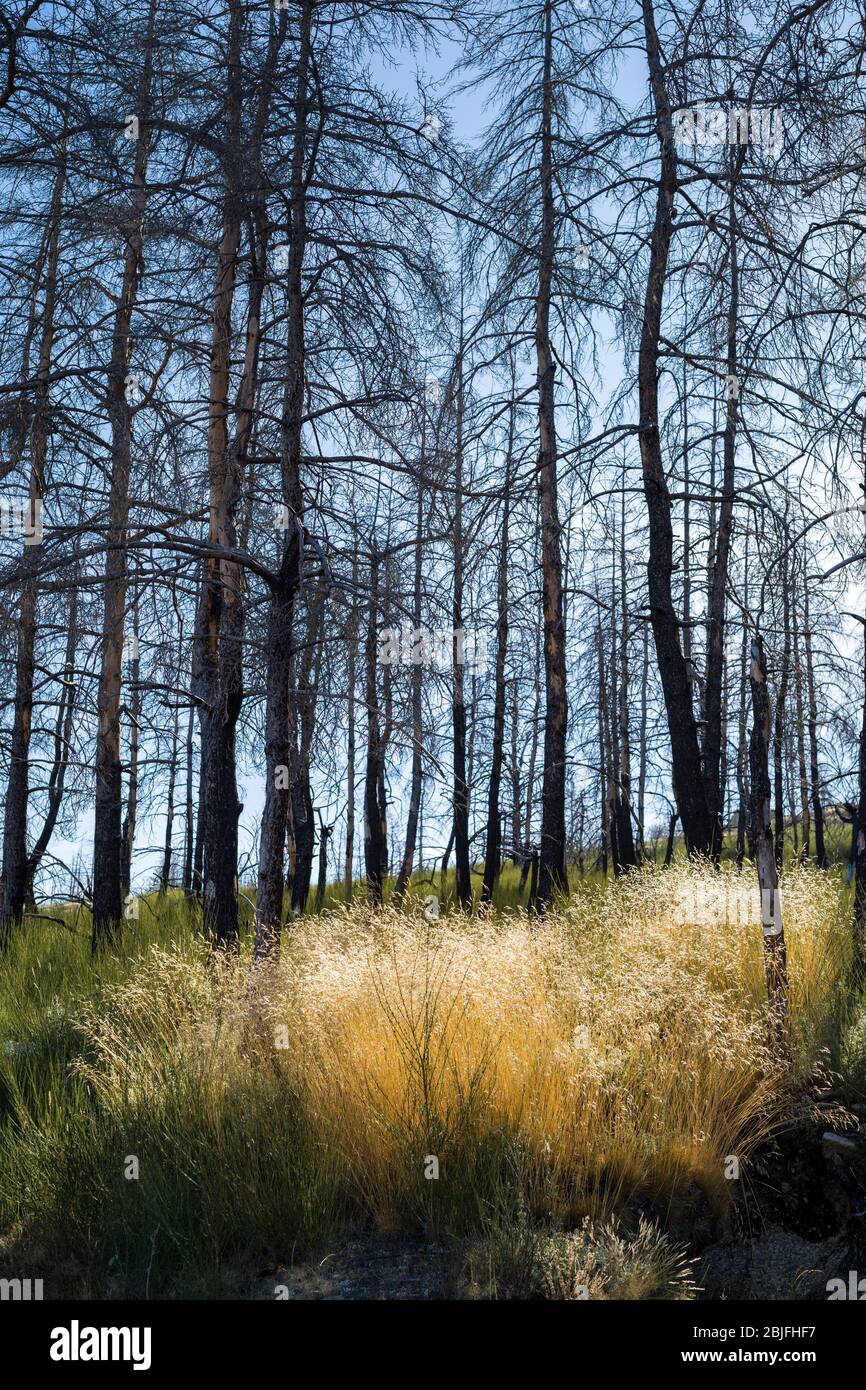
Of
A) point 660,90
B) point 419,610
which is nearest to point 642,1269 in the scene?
point 419,610

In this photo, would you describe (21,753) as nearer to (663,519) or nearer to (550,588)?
(550,588)

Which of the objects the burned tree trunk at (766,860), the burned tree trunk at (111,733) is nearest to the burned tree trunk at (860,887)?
the burned tree trunk at (766,860)

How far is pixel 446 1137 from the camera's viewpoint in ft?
16.2

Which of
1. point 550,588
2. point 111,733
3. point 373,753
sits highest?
point 550,588

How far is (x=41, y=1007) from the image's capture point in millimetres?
8461

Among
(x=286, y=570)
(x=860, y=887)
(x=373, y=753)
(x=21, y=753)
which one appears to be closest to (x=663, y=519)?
(x=860, y=887)

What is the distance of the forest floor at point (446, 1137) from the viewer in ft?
14.9

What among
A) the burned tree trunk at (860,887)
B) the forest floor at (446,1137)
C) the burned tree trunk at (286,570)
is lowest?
the forest floor at (446,1137)

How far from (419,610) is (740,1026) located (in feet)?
10.1

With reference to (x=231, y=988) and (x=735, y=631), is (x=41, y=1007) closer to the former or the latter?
(x=231, y=988)

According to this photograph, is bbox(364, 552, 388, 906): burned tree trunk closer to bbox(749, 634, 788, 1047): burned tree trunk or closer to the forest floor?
the forest floor

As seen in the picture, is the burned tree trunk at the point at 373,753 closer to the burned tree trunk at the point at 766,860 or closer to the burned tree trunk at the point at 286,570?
the burned tree trunk at the point at 286,570

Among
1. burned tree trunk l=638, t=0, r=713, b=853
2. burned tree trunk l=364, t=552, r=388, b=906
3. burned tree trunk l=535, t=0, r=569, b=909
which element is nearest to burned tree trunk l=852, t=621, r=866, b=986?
burned tree trunk l=638, t=0, r=713, b=853

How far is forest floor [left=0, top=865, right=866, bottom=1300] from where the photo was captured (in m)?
4.54
